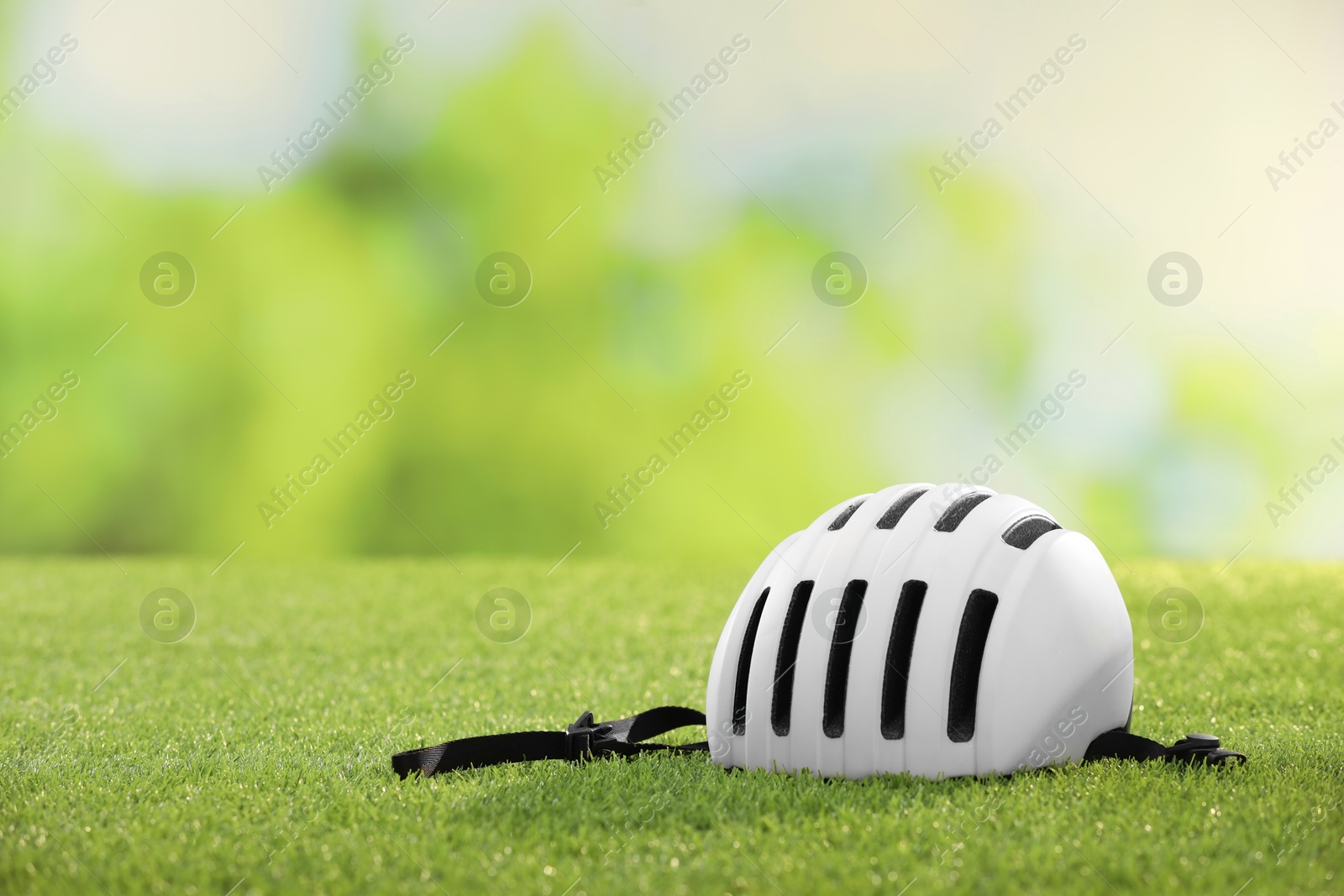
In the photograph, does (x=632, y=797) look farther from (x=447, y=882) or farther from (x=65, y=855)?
(x=65, y=855)

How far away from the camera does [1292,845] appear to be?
225 centimetres

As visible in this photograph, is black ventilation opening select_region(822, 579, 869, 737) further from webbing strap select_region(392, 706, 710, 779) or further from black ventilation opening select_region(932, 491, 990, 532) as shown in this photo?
webbing strap select_region(392, 706, 710, 779)

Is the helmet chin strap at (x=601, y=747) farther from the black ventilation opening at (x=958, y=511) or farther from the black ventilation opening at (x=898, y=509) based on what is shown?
the black ventilation opening at (x=898, y=509)

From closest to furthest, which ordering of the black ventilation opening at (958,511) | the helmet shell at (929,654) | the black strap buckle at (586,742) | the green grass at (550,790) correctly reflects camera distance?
the green grass at (550,790)
the helmet shell at (929,654)
the black ventilation opening at (958,511)
the black strap buckle at (586,742)

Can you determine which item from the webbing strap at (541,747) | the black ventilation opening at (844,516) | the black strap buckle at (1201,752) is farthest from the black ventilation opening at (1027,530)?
the webbing strap at (541,747)

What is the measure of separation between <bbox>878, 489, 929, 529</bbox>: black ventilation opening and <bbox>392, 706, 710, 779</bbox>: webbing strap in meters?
0.90

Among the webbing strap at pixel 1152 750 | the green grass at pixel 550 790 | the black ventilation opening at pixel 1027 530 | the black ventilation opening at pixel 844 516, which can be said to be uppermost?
the black ventilation opening at pixel 1027 530

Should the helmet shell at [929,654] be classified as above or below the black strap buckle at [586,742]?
above

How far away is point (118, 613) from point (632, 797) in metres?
5.05

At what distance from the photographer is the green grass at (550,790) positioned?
216 centimetres

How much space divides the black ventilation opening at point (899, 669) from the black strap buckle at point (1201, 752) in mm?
845

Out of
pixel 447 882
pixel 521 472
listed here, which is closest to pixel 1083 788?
pixel 447 882

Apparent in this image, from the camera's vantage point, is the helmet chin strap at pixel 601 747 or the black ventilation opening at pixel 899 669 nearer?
the black ventilation opening at pixel 899 669

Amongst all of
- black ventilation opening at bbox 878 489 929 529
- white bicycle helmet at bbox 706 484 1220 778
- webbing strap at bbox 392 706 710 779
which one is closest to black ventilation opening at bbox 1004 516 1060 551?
white bicycle helmet at bbox 706 484 1220 778
